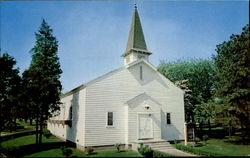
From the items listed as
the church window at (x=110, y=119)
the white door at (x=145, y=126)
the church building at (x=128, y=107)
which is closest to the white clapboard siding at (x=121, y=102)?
the church building at (x=128, y=107)

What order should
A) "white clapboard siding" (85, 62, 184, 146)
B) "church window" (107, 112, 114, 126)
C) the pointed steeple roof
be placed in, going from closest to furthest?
"white clapboard siding" (85, 62, 184, 146), "church window" (107, 112, 114, 126), the pointed steeple roof

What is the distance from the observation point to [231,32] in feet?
68.1

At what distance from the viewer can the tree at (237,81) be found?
18.5 m

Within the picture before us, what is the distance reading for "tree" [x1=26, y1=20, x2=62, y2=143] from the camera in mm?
17703

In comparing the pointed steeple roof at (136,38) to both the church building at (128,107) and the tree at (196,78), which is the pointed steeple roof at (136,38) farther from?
the tree at (196,78)

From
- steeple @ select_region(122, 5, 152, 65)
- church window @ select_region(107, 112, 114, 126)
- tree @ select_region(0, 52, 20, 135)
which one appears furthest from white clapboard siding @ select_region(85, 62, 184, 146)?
tree @ select_region(0, 52, 20, 135)

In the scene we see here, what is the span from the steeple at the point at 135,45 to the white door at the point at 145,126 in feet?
20.6

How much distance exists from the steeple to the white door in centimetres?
629

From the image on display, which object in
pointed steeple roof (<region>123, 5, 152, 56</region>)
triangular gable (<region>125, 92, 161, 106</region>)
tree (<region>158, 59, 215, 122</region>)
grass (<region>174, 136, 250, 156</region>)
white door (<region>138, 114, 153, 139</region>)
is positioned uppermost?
pointed steeple roof (<region>123, 5, 152, 56</region>)

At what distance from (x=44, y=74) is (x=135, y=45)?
31.7 feet

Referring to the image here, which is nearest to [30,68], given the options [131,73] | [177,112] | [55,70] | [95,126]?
[55,70]

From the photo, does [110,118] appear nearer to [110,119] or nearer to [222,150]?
[110,119]

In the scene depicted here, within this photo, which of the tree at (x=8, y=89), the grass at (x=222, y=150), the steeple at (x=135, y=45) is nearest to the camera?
the grass at (x=222, y=150)

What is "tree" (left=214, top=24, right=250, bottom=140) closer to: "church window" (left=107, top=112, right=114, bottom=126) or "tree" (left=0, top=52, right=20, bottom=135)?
"church window" (left=107, top=112, right=114, bottom=126)
